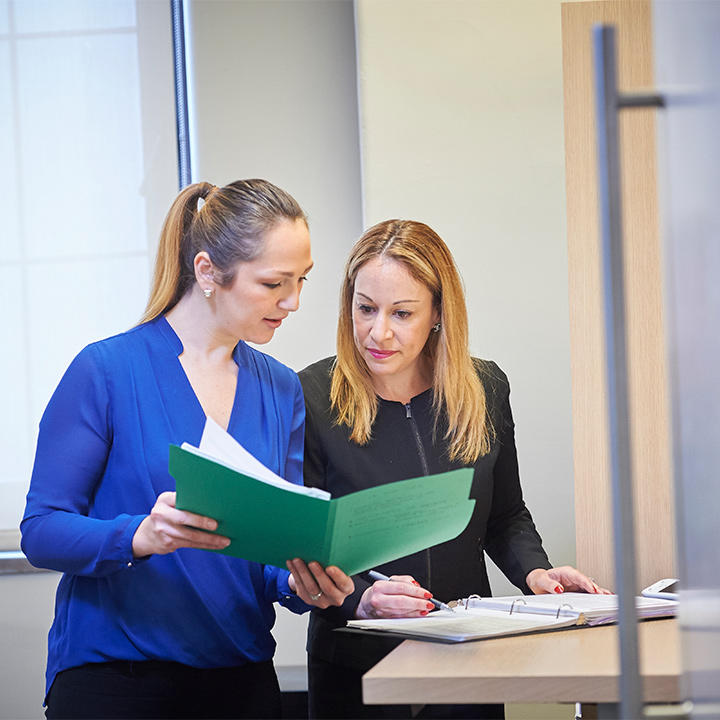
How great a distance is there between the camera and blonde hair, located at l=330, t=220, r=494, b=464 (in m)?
2.02

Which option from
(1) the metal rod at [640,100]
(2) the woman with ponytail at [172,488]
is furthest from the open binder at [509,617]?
(1) the metal rod at [640,100]

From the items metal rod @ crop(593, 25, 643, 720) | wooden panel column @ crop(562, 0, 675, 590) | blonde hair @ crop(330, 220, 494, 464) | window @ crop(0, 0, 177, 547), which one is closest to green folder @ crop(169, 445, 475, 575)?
metal rod @ crop(593, 25, 643, 720)

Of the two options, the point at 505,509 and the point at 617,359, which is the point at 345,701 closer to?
the point at 505,509

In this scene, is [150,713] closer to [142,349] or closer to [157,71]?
[142,349]

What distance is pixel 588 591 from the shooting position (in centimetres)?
183

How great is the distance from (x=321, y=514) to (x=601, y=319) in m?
1.29

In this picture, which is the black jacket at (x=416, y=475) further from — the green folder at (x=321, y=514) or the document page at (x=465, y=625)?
the green folder at (x=321, y=514)

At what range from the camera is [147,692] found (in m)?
1.54

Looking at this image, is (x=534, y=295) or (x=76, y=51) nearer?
(x=534, y=295)

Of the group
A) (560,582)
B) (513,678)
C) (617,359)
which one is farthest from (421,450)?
(617,359)

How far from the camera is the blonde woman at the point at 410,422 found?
1.93m

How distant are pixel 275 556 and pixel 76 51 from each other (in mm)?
2326

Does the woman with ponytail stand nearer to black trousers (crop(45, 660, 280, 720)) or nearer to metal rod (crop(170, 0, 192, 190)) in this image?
black trousers (crop(45, 660, 280, 720))

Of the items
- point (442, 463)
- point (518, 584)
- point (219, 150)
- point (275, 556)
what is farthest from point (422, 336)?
point (219, 150)
